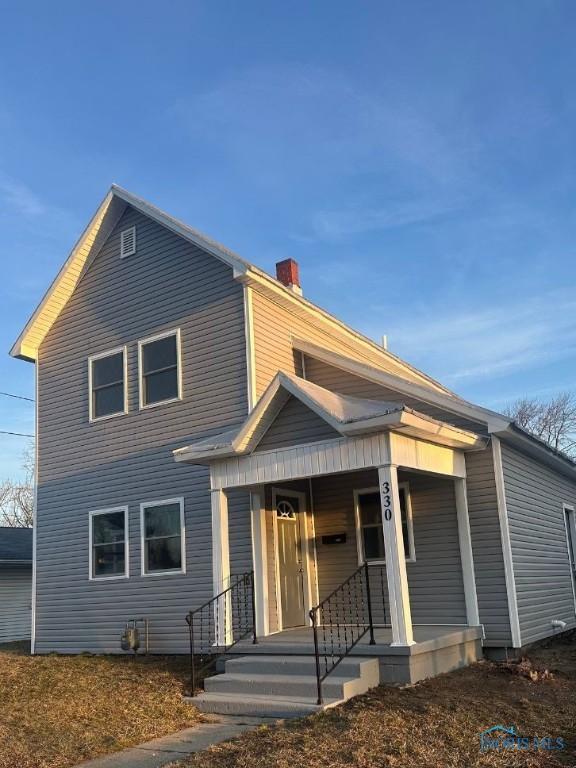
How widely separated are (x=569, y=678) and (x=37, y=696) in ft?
21.9

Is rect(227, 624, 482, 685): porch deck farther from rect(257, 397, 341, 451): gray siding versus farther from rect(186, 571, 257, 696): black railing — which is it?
rect(257, 397, 341, 451): gray siding

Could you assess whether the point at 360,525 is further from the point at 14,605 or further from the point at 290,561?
the point at 14,605

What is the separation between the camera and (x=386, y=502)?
9672 mm

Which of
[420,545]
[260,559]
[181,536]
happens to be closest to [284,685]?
[260,559]

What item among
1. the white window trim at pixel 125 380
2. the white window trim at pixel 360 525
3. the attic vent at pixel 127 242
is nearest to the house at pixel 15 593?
the white window trim at pixel 125 380

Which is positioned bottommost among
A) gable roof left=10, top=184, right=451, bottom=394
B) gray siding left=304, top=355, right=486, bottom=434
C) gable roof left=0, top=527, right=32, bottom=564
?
gable roof left=0, top=527, right=32, bottom=564

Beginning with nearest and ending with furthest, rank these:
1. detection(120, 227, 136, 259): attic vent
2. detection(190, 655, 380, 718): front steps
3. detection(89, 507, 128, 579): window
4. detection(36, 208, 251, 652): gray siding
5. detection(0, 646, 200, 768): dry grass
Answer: detection(0, 646, 200, 768): dry grass → detection(190, 655, 380, 718): front steps → detection(36, 208, 251, 652): gray siding → detection(89, 507, 128, 579): window → detection(120, 227, 136, 259): attic vent

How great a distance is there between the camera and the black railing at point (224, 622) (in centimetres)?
1084

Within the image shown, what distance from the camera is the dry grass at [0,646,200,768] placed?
290 inches

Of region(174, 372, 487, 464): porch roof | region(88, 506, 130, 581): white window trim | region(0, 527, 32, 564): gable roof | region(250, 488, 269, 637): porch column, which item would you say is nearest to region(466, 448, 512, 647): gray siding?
region(174, 372, 487, 464): porch roof

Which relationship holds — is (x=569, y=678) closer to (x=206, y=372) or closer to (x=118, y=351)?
(x=206, y=372)

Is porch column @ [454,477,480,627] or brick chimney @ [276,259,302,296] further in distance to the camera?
brick chimney @ [276,259,302,296]

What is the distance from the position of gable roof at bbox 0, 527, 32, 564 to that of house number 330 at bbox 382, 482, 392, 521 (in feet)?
48.3

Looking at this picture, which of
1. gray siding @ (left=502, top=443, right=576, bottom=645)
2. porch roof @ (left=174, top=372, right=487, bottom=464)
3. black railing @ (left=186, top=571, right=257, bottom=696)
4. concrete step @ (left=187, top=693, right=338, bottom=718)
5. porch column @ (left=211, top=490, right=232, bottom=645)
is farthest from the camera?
gray siding @ (left=502, top=443, right=576, bottom=645)
